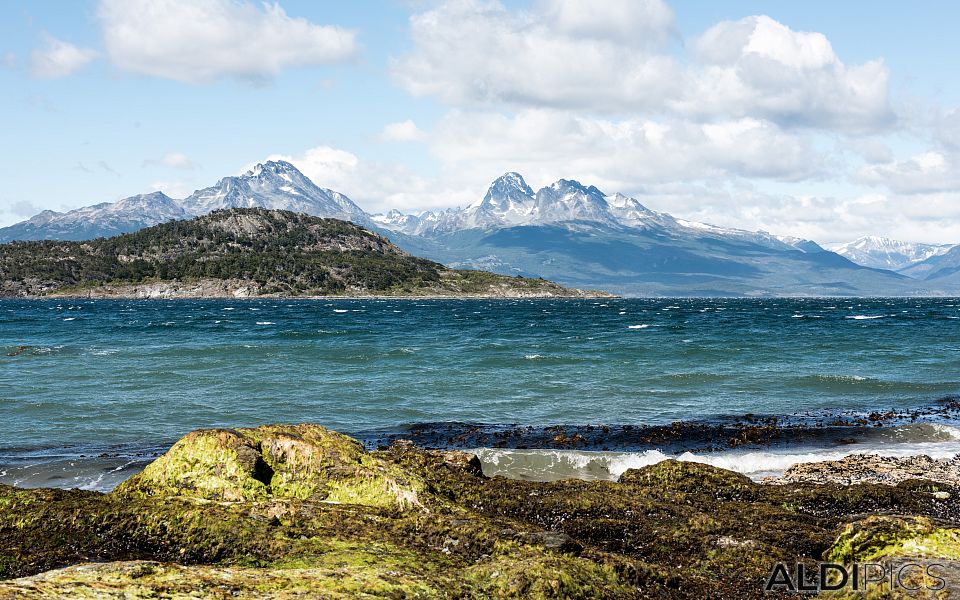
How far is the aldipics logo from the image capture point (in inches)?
307

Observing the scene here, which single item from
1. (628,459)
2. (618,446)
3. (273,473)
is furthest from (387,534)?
(618,446)

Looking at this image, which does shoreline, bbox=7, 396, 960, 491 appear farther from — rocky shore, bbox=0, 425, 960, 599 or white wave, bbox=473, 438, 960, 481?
rocky shore, bbox=0, 425, 960, 599

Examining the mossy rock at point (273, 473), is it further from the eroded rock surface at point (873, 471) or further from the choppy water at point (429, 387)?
the eroded rock surface at point (873, 471)

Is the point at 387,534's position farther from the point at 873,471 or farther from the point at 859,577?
the point at 873,471

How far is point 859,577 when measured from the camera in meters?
8.48

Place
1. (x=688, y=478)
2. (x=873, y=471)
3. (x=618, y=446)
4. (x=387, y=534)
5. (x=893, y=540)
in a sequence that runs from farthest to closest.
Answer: (x=618, y=446)
(x=873, y=471)
(x=688, y=478)
(x=387, y=534)
(x=893, y=540)

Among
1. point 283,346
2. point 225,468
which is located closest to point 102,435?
point 225,468

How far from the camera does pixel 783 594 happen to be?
28.8 ft

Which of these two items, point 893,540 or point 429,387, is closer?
point 893,540

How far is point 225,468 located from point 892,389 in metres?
41.6

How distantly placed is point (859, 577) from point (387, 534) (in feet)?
21.2

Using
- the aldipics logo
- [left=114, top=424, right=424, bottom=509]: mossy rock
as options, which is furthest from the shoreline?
the aldipics logo

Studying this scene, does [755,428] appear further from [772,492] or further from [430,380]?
[430,380]

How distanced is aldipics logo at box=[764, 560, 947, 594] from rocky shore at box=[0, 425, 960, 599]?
0.48 ft
